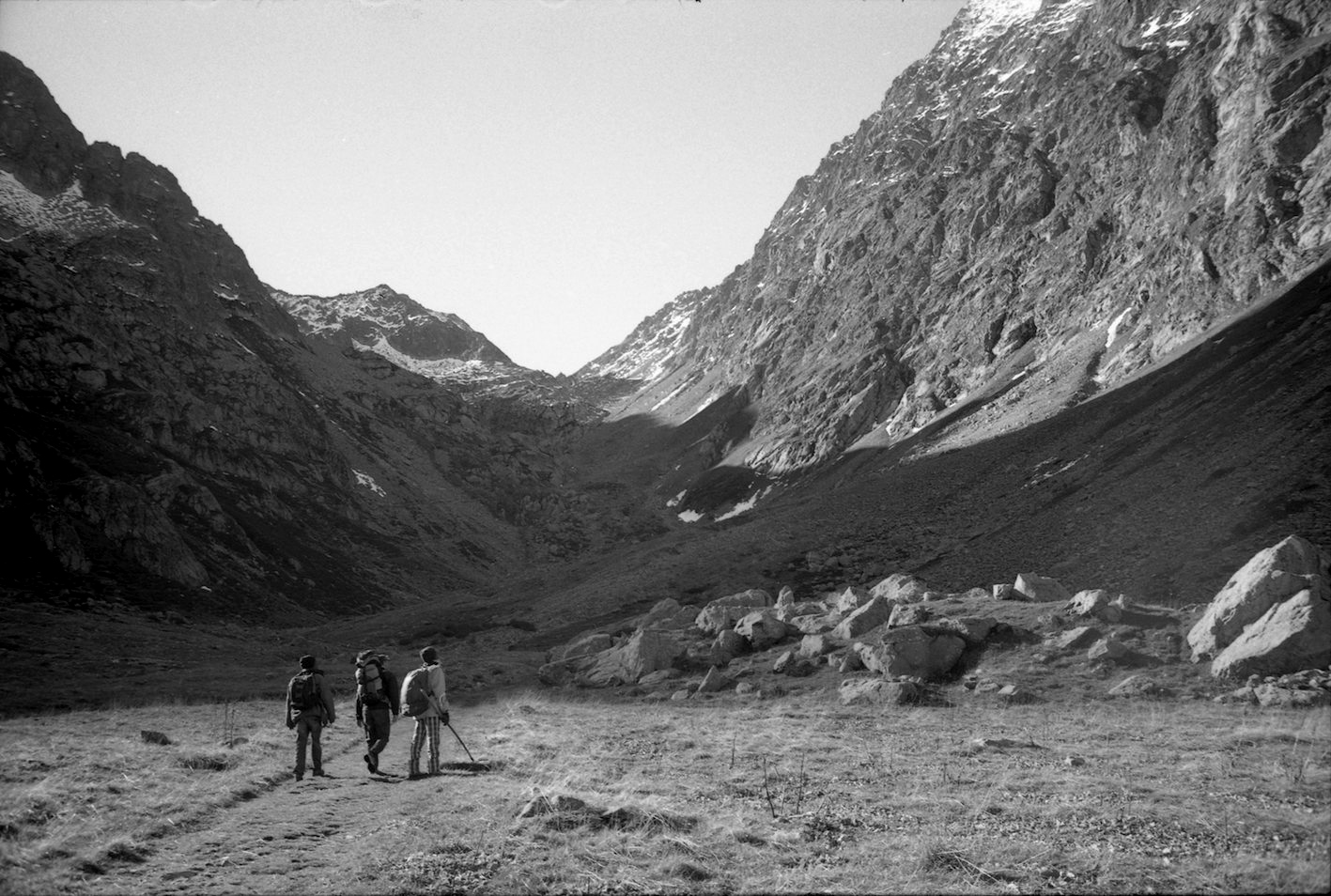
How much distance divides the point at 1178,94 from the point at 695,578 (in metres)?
95.8

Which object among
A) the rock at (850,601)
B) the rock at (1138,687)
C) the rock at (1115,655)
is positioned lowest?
the rock at (1138,687)

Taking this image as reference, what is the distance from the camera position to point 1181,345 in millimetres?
67250

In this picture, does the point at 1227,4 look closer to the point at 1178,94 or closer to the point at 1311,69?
the point at 1178,94

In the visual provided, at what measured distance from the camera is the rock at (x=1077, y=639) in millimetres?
21609

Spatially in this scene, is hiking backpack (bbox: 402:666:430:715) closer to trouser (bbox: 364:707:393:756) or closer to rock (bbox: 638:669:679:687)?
trouser (bbox: 364:707:393:756)

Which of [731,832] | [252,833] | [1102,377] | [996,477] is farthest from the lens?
[1102,377]

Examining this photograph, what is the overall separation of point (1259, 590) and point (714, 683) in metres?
15.6

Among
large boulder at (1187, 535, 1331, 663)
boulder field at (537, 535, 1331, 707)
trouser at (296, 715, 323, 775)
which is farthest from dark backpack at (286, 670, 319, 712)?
large boulder at (1187, 535, 1331, 663)

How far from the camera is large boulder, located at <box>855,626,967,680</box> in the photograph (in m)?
22.2

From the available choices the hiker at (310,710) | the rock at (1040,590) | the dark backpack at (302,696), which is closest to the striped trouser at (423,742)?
the hiker at (310,710)

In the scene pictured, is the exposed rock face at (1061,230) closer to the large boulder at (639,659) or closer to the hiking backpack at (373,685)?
the large boulder at (639,659)

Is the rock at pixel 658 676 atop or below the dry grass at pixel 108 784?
below

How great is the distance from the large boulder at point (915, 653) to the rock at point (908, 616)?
5.06ft

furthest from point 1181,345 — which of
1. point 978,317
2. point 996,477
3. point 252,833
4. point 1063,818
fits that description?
point 252,833
